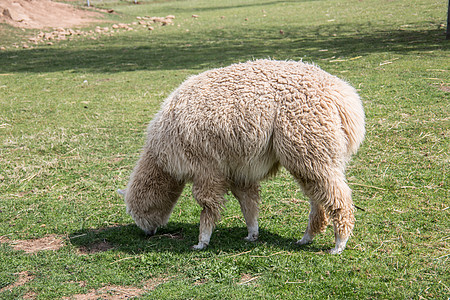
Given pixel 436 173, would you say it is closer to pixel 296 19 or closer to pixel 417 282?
pixel 417 282

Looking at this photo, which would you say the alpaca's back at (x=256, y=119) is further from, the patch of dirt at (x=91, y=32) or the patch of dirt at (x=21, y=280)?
the patch of dirt at (x=91, y=32)

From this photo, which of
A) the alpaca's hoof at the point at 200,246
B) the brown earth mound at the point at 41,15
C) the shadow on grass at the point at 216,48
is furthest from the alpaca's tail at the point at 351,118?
the brown earth mound at the point at 41,15

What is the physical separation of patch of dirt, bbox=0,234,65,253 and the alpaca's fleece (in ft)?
3.22

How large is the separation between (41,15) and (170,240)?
953 inches

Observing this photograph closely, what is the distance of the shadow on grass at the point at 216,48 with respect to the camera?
14.5 m

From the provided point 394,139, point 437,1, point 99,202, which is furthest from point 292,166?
point 437,1

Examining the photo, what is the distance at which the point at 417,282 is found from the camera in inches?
151

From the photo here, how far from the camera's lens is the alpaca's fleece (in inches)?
167

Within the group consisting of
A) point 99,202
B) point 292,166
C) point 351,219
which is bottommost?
point 99,202

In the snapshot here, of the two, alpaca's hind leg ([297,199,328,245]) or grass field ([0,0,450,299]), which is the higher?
alpaca's hind leg ([297,199,328,245])

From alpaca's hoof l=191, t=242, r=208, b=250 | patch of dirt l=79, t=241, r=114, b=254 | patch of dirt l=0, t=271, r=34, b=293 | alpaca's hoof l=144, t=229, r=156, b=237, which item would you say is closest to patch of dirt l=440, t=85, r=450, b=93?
alpaca's hoof l=191, t=242, r=208, b=250

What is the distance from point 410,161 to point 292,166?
295cm

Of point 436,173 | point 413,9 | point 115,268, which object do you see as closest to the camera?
point 115,268

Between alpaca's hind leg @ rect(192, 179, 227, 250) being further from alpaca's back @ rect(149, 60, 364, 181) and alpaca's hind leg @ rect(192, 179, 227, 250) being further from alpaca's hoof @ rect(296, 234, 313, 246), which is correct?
alpaca's hoof @ rect(296, 234, 313, 246)
